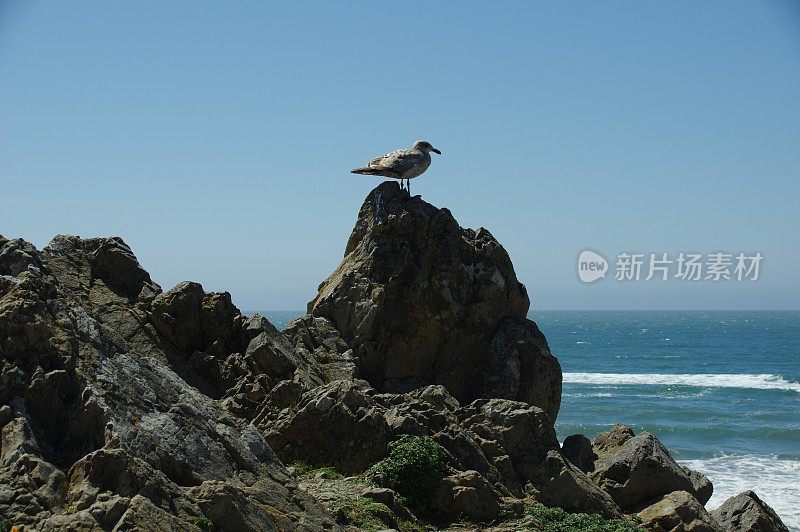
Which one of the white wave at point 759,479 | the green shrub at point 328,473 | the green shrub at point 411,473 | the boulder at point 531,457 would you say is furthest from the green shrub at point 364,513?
the white wave at point 759,479

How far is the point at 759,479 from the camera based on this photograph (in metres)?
34.5

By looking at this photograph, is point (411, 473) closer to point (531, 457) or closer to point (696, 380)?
point (531, 457)

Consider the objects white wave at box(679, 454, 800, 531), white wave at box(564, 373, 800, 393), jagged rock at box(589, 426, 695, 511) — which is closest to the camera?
jagged rock at box(589, 426, 695, 511)

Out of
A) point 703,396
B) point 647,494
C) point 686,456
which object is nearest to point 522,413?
point 647,494

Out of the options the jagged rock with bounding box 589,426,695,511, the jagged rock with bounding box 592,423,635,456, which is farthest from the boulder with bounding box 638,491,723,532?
the jagged rock with bounding box 592,423,635,456

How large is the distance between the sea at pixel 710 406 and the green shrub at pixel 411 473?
10.6m

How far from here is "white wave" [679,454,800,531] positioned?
29125 mm

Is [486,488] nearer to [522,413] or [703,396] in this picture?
[522,413]

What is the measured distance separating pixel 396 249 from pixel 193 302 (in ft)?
17.3

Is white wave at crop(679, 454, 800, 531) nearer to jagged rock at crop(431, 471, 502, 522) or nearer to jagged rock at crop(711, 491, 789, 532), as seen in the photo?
jagged rock at crop(711, 491, 789, 532)

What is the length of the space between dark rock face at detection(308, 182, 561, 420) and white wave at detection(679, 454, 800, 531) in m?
12.3

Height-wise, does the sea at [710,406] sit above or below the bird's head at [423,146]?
below

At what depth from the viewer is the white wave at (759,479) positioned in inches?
1147

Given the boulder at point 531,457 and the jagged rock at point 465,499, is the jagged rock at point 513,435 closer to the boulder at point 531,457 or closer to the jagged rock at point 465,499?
the boulder at point 531,457
